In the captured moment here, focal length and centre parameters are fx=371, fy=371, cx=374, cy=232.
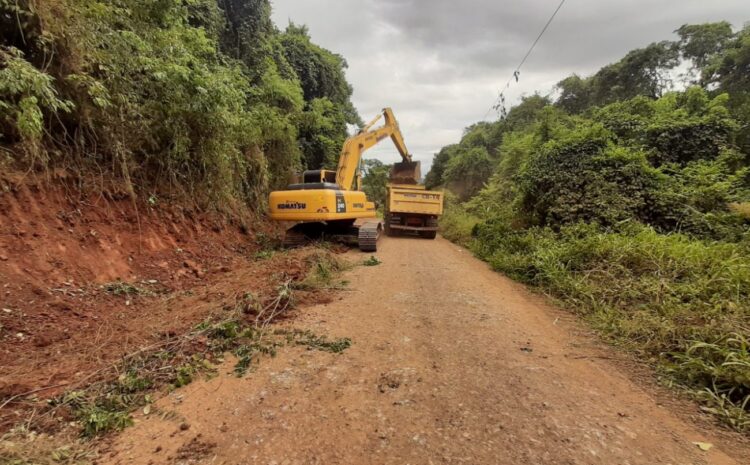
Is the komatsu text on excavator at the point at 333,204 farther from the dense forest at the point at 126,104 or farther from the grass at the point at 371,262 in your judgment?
the dense forest at the point at 126,104

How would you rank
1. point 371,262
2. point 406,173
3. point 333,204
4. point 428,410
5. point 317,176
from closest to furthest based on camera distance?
point 428,410, point 371,262, point 333,204, point 317,176, point 406,173

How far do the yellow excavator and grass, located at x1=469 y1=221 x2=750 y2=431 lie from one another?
3900mm

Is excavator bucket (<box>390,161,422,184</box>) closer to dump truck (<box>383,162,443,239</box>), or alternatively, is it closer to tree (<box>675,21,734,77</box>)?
dump truck (<box>383,162,443,239</box>)

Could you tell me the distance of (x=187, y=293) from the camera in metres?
5.20

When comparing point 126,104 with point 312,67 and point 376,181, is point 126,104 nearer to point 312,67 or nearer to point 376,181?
point 312,67

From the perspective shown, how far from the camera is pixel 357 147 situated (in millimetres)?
11969

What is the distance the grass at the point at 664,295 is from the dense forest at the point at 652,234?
1cm

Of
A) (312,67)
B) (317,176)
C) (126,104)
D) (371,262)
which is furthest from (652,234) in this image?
(312,67)

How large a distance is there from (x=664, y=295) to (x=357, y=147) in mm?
9195

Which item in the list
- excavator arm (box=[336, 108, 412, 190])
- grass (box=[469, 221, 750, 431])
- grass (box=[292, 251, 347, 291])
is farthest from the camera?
excavator arm (box=[336, 108, 412, 190])

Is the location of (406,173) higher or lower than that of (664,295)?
higher

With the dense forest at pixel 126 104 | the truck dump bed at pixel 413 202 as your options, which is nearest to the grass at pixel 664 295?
the truck dump bed at pixel 413 202

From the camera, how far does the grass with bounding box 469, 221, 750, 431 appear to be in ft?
9.92

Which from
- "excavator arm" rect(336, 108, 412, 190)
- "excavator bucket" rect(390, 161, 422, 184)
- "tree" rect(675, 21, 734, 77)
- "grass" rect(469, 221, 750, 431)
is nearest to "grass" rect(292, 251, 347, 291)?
"grass" rect(469, 221, 750, 431)
